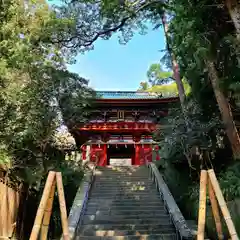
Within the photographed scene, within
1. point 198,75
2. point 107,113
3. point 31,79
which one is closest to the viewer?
point 31,79

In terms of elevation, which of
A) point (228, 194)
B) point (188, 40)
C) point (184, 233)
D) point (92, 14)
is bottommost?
point (184, 233)

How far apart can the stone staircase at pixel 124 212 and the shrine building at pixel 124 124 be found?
7494mm

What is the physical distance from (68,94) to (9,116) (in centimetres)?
341

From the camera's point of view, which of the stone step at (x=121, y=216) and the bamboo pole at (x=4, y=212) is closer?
the stone step at (x=121, y=216)

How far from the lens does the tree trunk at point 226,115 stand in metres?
8.51

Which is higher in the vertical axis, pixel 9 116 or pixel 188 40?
pixel 188 40

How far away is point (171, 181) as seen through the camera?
11773mm

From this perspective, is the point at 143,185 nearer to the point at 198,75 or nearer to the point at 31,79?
the point at 198,75

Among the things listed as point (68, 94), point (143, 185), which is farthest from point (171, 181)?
point (68, 94)

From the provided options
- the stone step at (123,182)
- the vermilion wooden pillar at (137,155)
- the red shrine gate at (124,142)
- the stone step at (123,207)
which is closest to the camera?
the stone step at (123,207)

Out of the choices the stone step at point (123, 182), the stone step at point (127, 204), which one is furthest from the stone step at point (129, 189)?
the stone step at point (127, 204)

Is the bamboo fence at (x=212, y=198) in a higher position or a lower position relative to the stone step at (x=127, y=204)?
lower

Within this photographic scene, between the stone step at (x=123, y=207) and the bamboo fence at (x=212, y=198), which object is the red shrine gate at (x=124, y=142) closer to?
the stone step at (x=123, y=207)

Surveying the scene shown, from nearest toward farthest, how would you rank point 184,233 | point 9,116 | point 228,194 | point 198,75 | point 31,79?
point 184,233
point 228,194
point 9,116
point 31,79
point 198,75
